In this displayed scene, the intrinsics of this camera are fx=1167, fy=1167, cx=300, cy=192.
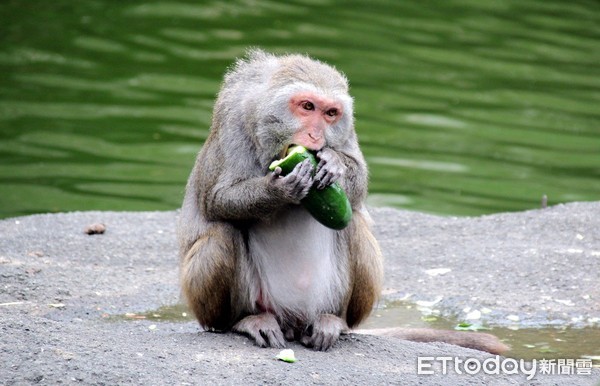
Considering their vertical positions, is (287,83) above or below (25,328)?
above

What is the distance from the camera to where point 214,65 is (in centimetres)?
1881

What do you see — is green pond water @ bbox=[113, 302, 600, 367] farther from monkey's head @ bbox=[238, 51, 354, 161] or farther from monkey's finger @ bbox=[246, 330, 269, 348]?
monkey's head @ bbox=[238, 51, 354, 161]

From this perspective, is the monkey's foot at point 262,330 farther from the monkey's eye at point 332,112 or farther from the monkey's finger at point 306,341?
the monkey's eye at point 332,112

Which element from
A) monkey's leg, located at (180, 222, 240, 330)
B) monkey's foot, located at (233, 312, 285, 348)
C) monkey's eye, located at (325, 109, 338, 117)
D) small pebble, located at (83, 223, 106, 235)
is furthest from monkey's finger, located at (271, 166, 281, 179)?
small pebble, located at (83, 223, 106, 235)

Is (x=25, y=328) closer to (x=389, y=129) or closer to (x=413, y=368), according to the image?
(x=413, y=368)

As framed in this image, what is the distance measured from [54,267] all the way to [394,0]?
1543 centimetres

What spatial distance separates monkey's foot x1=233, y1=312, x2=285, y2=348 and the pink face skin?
3.63 ft

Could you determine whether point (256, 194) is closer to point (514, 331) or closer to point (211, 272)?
point (211, 272)

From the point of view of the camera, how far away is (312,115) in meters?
6.37

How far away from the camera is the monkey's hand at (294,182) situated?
6.23m

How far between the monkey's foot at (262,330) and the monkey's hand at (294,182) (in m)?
Answer: 0.81

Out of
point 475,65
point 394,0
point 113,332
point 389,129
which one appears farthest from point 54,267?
point 394,0

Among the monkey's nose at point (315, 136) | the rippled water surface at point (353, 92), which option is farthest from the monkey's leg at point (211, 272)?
the rippled water surface at point (353, 92)

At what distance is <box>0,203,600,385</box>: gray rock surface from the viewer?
19.7ft
